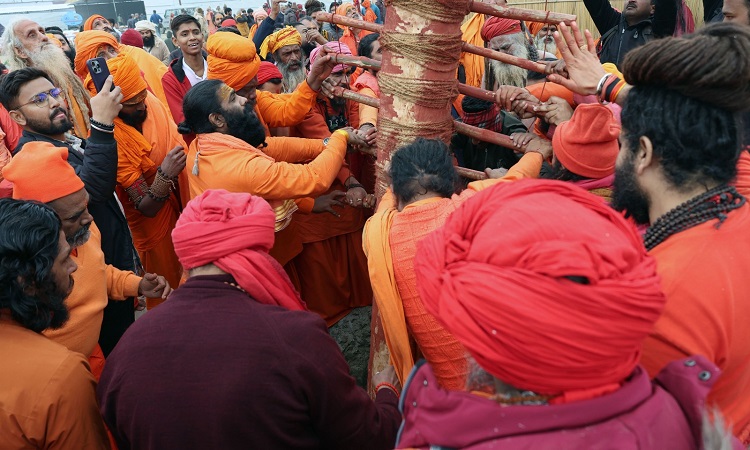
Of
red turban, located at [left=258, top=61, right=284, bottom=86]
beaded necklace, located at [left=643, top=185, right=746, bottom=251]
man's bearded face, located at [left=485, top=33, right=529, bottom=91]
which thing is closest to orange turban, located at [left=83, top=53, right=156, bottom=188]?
red turban, located at [left=258, top=61, right=284, bottom=86]

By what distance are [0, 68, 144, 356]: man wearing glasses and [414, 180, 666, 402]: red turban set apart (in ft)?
7.88

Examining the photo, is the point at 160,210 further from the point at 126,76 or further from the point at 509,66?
the point at 509,66

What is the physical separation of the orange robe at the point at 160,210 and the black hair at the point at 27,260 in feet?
5.35

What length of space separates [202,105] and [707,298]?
247cm

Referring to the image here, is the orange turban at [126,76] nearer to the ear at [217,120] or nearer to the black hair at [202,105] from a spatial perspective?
the black hair at [202,105]

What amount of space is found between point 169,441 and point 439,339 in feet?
3.07

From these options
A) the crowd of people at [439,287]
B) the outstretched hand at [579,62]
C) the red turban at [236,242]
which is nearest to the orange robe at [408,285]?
the crowd of people at [439,287]

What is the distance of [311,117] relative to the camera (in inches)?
155

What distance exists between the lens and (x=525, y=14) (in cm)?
211

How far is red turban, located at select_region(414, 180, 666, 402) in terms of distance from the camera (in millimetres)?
941

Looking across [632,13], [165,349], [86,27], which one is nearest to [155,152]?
[165,349]

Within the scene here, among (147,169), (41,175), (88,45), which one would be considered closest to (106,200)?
(147,169)

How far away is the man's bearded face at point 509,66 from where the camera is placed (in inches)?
158

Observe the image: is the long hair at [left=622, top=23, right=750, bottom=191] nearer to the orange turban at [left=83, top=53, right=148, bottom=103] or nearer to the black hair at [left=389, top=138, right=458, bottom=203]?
the black hair at [left=389, top=138, right=458, bottom=203]
